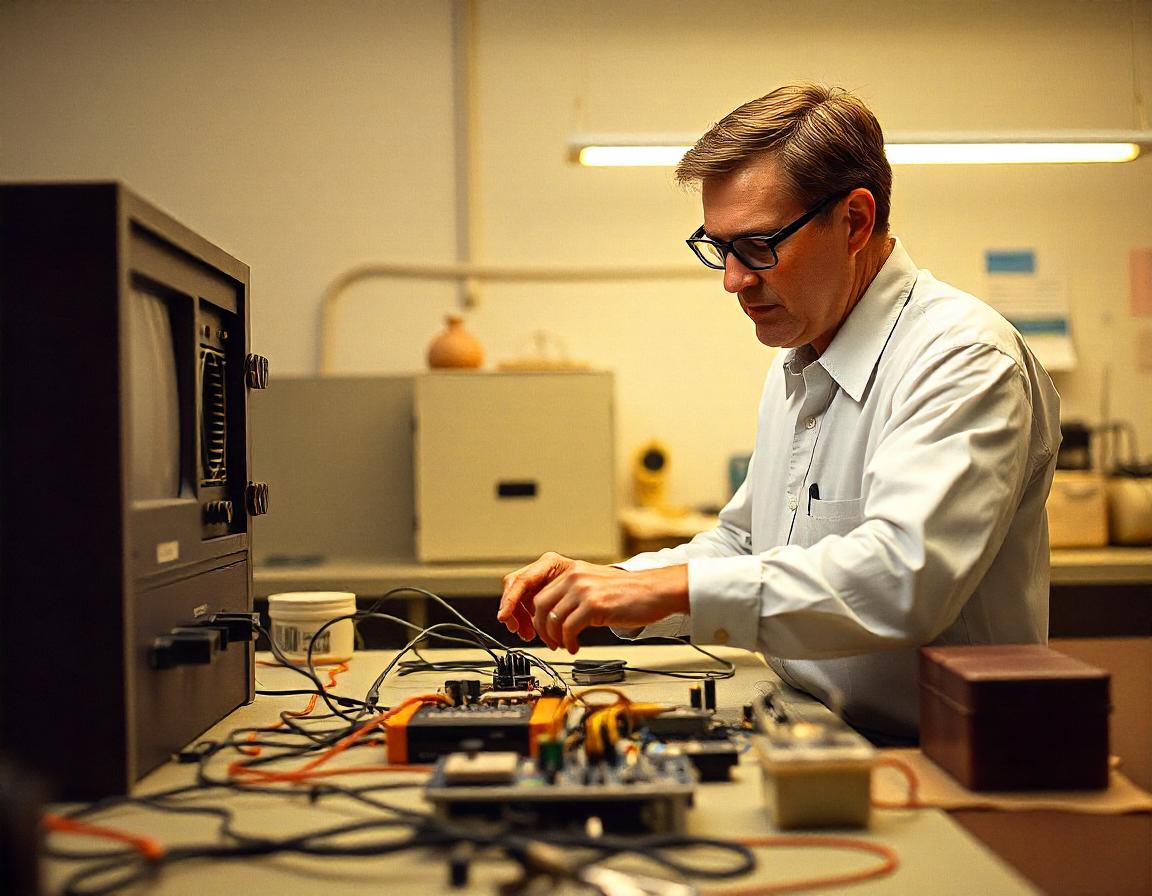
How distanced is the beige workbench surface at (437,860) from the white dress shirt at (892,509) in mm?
163

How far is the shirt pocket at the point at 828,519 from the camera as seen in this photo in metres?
1.33

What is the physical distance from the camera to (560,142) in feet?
11.6

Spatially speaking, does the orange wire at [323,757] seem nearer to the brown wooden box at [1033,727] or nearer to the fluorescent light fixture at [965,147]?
the brown wooden box at [1033,727]

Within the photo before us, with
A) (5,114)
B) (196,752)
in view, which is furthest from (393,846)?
(5,114)

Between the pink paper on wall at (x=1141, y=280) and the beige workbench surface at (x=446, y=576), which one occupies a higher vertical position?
the pink paper on wall at (x=1141, y=280)

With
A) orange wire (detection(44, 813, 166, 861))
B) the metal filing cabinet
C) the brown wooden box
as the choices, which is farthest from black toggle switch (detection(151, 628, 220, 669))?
the metal filing cabinet

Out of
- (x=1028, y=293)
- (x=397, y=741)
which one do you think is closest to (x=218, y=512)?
(x=397, y=741)

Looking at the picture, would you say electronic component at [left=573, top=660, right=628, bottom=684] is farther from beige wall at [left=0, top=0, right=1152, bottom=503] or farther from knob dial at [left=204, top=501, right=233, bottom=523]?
beige wall at [left=0, top=0, right=1152, bottom=503]

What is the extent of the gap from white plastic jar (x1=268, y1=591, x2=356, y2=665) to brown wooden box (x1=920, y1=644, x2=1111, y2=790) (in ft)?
2.92

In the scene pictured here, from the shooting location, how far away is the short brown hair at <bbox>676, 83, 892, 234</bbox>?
1.38 m

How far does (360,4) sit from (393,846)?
3.30 metres

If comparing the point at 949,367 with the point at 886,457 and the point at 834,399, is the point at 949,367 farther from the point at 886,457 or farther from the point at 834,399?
the point at 834,399

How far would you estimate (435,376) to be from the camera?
291 centimetres

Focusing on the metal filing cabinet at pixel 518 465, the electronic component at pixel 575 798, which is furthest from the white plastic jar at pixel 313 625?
the metal filing cabinet at pixel 518 465
